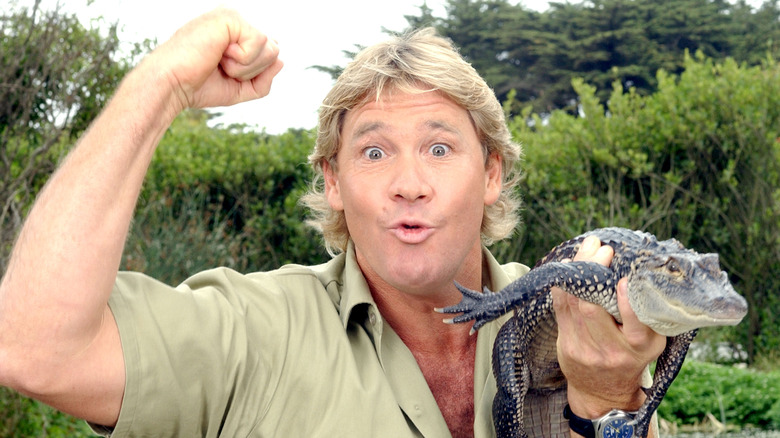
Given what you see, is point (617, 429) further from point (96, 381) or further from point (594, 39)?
point (594, 39)

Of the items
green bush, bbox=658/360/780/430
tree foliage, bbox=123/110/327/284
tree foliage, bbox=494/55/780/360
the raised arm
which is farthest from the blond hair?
tree foliage, bbox=494/55/780/360

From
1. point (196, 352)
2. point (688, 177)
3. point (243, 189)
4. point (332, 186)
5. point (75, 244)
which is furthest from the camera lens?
point (243, 189)

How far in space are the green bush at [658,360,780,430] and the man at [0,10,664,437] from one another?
16.9 feet

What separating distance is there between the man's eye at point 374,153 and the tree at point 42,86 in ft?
13.2

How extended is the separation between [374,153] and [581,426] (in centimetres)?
99

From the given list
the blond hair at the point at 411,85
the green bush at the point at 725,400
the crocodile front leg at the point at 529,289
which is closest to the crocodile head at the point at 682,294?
the crocodile front leg at the point at 529,289

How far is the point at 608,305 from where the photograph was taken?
2400 mm

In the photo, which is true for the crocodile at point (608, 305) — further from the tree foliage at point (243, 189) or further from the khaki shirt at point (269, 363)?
the tree foliage at point (243, 189)

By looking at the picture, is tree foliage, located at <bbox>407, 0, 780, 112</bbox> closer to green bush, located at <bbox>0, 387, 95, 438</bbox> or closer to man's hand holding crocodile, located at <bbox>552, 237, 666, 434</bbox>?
green bush, located at <bbox>0, 387, 95, 438</bbox>

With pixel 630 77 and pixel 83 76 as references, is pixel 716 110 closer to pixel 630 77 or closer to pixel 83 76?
pixel 83 76

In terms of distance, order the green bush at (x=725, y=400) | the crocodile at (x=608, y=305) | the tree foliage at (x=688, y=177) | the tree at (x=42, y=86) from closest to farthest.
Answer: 1. the crocodile at (x=608, y=305)
2. the tree at (x=42, y=86)
3. the green bush at (x=725, y=400)
4. the tree foliage at (x=688, y=177)

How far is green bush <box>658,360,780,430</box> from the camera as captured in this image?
7461 mm

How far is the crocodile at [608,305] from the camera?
220 cm

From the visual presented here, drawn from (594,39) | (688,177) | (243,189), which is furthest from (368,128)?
(594,39)
